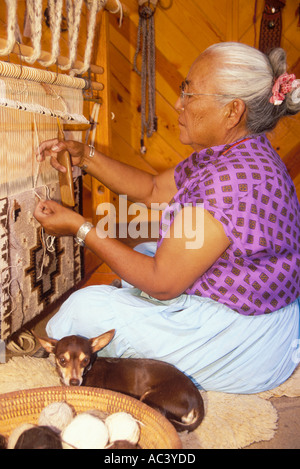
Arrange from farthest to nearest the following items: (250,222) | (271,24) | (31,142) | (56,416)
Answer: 1. (271,24)
2. (31,142)
3. (250,222)
4. (56,416)

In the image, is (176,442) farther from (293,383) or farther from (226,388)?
(293,383)

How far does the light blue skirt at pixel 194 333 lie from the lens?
1.42m

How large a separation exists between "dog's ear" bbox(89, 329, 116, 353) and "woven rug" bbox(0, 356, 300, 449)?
0.24 metres

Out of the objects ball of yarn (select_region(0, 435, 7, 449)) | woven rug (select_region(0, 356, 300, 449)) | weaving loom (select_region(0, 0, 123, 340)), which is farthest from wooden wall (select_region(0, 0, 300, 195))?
ball of yarn (select_region(0, 435, 7, 449))

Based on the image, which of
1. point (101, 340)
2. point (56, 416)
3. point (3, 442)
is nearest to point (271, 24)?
point (101, 340)

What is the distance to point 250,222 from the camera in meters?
1.29

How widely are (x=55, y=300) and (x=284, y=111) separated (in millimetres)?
1162

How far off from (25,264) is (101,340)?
446mm

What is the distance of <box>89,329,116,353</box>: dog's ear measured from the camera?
4.56 ft

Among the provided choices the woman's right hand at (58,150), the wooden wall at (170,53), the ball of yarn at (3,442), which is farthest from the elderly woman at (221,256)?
the wooden wall at (170,53)

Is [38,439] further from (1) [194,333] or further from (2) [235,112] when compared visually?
(2) [235,112]

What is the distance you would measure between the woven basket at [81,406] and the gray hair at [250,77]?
A: 34.6 inches

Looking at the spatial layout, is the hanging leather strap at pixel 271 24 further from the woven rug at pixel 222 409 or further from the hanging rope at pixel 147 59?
the woven rug at pixel 222 409

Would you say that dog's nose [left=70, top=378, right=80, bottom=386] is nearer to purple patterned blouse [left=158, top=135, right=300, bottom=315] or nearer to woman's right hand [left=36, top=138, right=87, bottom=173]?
purple patterned blouse [left=158, top=135, right=300, bottom=315]
